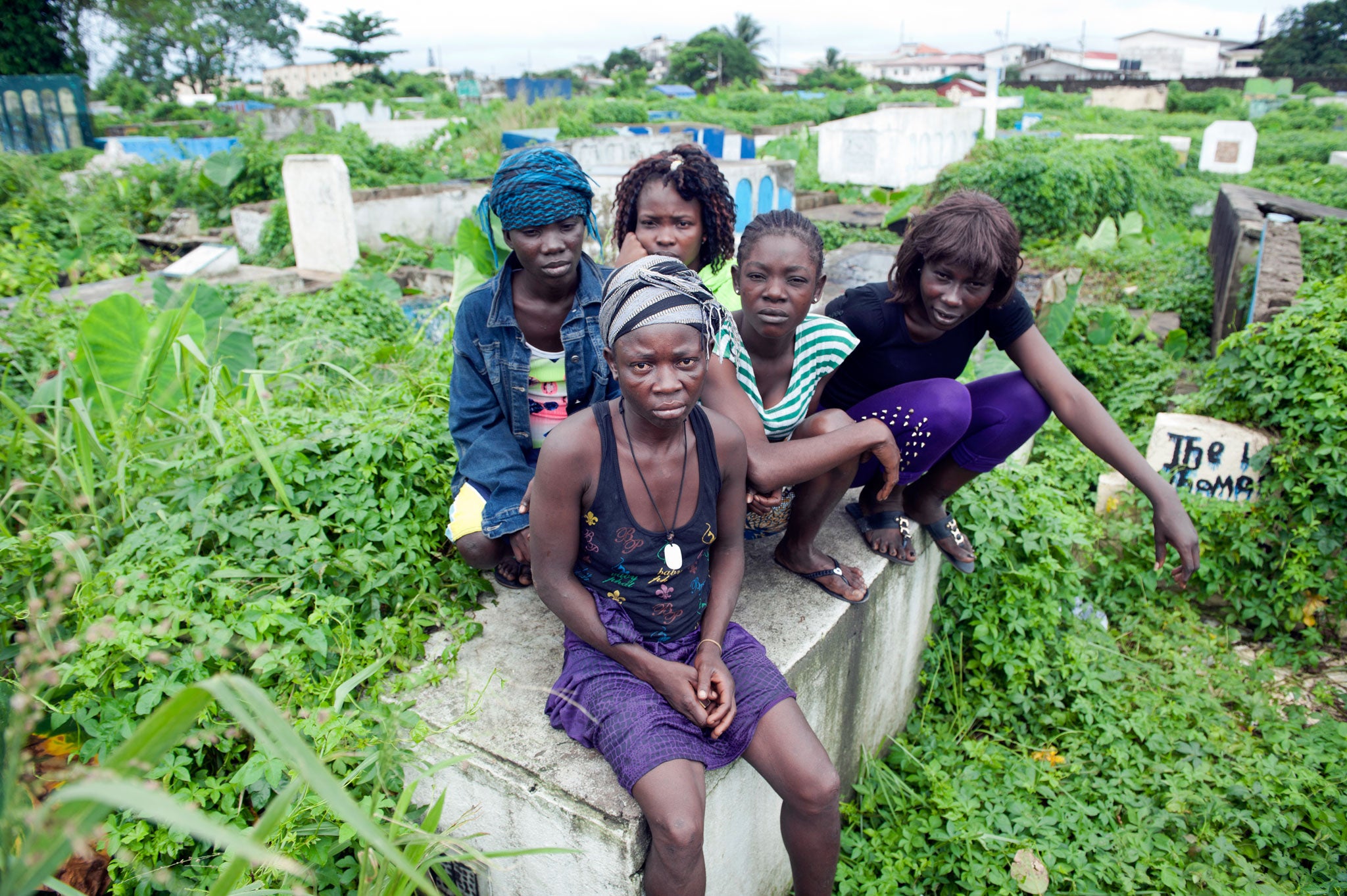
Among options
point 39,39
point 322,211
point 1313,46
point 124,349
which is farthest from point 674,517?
point 1313,46

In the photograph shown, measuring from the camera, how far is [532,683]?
2.08 m

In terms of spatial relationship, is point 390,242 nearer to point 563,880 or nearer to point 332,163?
point 332,163

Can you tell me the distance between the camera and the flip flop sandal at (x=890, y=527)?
2.65 m

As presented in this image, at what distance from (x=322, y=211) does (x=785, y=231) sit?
7589 millimetres

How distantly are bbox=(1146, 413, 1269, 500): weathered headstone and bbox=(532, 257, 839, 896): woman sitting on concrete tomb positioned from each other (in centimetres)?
283

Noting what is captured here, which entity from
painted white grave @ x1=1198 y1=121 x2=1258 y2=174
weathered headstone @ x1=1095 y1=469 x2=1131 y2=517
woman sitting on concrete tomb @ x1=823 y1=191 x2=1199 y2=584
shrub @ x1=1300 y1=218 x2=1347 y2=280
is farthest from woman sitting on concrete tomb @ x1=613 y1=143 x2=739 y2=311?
painted white grave @ x1=1198 y1=121 x2=1258 y2=174

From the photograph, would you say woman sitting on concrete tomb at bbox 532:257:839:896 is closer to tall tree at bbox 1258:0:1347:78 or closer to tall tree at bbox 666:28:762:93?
tall tree at bbox 1258:0:1347:78

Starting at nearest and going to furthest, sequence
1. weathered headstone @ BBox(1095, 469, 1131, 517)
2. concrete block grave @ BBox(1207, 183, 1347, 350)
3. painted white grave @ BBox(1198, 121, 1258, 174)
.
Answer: weathered headstone @ BBox(1095, 469, 1131, 517)
concrete block grave @ BBox(1207, 183, 1347, 350)
painted white grave @ BBox(1198, 121, 1258, 174)

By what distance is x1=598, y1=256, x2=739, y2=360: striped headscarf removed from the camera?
5.65ft

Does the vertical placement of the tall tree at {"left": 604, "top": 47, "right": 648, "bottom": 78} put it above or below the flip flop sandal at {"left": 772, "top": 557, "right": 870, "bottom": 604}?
above

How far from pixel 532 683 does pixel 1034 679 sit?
1858 mm

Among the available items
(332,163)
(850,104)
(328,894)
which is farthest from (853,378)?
(850,104)

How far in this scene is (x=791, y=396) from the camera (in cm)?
235

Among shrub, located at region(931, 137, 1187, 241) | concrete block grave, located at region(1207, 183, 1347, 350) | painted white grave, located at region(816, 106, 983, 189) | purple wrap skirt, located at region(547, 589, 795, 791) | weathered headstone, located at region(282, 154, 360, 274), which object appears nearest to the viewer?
purple wrap skirt, located at region(547, 589, 795, 791)
